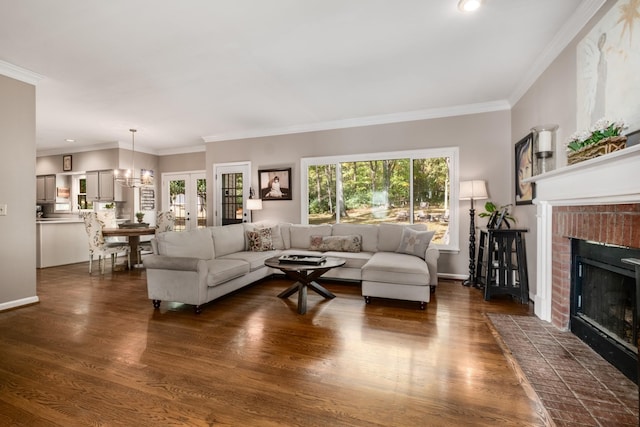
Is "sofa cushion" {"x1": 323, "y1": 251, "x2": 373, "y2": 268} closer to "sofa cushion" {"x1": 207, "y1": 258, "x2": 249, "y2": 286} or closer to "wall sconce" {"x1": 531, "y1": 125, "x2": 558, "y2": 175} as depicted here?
"sofa cushion" {"x1": 207, "y1": 258, "x2": 249, "y2": 286}

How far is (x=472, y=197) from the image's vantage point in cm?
423

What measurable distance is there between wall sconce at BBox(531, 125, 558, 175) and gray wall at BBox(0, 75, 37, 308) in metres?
5.67

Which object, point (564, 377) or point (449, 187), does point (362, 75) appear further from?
point (564, 377)

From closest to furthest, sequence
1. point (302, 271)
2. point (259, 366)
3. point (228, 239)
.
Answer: point (259, 366) < point (302, 271) < point (228, 239)

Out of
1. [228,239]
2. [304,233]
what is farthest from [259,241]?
[304,233]

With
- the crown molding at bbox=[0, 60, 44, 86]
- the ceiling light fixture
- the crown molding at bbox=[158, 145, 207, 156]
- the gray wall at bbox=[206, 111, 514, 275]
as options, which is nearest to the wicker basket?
the ceiling light fixture

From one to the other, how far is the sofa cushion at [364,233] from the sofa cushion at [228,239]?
153cm

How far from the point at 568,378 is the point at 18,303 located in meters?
5.30

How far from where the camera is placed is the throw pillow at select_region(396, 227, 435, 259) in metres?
4.09

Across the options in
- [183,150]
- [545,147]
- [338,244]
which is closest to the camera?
[545,147]

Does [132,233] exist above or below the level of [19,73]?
below

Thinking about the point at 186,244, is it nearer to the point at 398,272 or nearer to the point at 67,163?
the point at 398,272

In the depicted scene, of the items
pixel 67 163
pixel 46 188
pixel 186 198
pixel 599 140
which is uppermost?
pixel 67 163

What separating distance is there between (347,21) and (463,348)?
2887 mm
